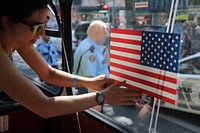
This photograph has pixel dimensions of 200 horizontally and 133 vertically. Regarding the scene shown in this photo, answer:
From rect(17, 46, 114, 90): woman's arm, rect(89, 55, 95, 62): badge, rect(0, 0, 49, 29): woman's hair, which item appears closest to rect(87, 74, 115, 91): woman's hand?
rect(17, 46, 114, 90): woman's arm

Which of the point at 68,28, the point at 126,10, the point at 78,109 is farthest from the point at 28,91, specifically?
the point at 68,28

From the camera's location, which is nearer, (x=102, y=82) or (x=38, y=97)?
(x=38, y=97)

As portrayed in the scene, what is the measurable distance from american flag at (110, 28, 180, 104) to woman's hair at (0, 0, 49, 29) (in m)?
0.63

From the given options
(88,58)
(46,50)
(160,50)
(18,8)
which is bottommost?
(46,50)

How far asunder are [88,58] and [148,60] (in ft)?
4.65

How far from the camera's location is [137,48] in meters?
1.69

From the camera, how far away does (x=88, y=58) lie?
2980 mm

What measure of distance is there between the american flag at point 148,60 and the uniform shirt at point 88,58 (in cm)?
80

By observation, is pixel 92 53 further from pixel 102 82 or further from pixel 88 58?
pixel 102 82

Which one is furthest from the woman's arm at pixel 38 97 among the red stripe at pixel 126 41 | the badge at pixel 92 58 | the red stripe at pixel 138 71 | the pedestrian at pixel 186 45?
the badge at pixel 92 58

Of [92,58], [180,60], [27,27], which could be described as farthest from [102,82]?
[92,58]

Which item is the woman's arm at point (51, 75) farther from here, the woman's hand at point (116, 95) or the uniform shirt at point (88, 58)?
the uniform shirt at point (88, 58)

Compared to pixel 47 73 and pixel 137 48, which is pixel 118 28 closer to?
pixel 137 48

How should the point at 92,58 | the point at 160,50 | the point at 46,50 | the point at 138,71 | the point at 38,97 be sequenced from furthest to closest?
the point at 46,50, the point at 92,58, the point at 138,71, the point at 160,50, the point at 38,97
